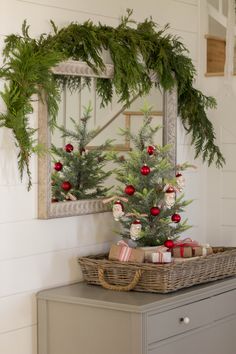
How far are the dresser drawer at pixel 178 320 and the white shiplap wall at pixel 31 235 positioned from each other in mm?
512

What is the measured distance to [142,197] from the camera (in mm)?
3574

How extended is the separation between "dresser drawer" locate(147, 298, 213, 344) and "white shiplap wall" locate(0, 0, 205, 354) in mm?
512

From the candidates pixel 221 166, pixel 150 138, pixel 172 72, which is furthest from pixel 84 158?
pixel 221 166

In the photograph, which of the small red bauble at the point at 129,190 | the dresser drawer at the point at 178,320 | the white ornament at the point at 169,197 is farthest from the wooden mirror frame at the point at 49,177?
the dresser drawer at the point at 178,320

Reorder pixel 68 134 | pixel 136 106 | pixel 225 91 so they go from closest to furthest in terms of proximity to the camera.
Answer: pixel 68 134 → pixel 136 106 → pixel 225 91

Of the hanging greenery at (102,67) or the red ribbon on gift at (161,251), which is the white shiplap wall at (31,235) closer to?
the hanging greenery at (102,67)

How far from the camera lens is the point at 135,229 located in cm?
354

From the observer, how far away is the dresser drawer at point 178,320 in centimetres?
319

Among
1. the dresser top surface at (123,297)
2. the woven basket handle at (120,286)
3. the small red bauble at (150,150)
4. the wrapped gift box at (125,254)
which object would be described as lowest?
the dresser top surface at (123,297)

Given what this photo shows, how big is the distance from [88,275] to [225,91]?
4.29 feet

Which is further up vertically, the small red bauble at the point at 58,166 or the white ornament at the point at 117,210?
the small red bauble at the point at 58,166

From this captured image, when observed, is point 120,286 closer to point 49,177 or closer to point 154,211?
point 154,211

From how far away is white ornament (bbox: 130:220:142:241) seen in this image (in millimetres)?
3536

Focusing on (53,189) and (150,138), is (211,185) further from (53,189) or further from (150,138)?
(53,189)
